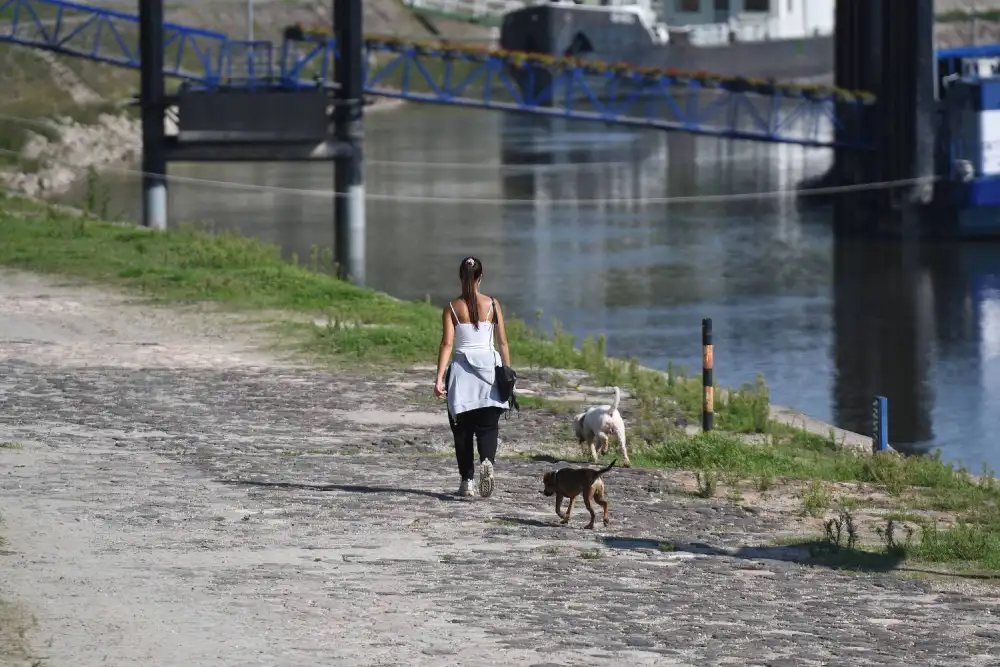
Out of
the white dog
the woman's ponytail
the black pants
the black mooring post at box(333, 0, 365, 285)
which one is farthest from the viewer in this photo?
the black mooring post at box(333, 0, 365, 285)

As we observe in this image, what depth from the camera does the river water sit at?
27.1 metres

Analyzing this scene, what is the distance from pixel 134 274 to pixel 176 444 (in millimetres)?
10171

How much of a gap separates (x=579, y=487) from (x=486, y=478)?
86 centimetres

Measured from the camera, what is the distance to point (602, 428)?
538 inches

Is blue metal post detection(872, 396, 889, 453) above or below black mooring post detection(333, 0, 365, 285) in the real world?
below

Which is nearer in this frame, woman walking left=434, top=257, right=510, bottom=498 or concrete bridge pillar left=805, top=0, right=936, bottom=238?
woman walking left=434, top=257, right=510, bottom=498

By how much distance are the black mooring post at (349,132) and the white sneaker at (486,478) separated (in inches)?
1022

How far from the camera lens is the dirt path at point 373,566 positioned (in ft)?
28.6

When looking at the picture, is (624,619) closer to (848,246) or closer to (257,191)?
(848,246)

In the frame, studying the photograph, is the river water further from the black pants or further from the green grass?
the black pants

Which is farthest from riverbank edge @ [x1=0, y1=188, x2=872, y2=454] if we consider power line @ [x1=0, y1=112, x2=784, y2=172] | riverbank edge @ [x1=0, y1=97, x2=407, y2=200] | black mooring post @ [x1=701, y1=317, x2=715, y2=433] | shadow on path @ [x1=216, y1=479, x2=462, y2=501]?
power line @ [x1=0, y1=112, x2=784, y2=172]

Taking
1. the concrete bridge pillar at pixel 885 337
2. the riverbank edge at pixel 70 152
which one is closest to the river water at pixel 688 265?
the concrete bridge pillar at pixel 885 337

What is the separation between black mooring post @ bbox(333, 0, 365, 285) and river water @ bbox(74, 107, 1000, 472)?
88 cm

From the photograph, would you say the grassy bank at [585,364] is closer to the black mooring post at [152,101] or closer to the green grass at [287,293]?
the green grass at [287,293]
